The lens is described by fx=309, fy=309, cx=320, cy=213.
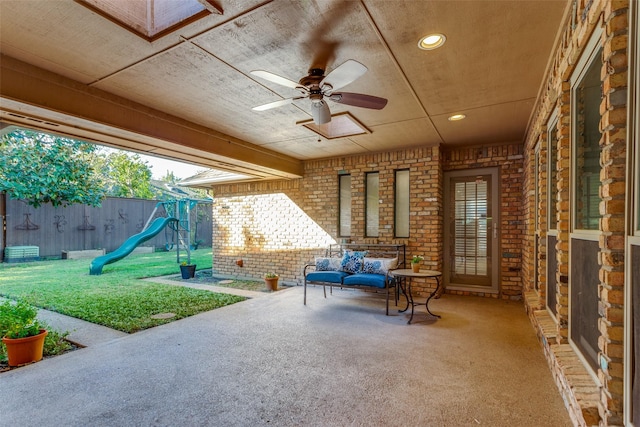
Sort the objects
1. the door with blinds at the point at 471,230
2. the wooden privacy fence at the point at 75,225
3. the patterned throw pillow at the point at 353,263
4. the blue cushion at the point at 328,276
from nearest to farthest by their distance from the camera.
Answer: the blue cushion at the point at 328,276 < the patterned throw pillow at the point at 353,263 < the door with blinds at the point at 471,230 < the wooden privacy fence at the point at 75,225

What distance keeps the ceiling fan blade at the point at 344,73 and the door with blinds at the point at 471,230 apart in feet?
12.6

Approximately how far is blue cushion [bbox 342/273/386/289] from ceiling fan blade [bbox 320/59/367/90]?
9.09 ft

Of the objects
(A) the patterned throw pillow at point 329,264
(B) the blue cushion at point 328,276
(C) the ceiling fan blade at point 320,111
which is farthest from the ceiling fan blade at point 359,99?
(A) the patterned throw pillow at point 329,264

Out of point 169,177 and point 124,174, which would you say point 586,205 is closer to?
point 124,174

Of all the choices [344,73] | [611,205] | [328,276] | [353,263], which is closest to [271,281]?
[328,276]

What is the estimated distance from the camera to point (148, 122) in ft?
12.0

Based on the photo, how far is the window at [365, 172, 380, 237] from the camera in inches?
238

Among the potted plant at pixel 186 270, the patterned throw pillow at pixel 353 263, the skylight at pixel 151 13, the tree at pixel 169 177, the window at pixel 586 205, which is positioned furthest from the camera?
the tree at pixel 169 177

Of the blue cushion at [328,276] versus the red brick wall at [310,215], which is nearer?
the blue cushion at [328,276]

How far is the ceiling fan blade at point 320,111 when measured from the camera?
9.67 ft

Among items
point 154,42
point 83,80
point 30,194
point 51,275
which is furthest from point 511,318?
point 30,194

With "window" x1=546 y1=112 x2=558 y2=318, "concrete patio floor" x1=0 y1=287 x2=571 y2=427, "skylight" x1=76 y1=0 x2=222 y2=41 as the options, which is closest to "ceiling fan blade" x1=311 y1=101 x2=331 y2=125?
"skylight" x1=76 y1=0 x2=222 y2=41

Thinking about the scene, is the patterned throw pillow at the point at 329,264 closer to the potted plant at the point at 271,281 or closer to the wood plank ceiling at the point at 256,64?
the potted plant at the point at 271,281

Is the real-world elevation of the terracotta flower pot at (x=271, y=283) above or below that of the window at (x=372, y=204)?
below
